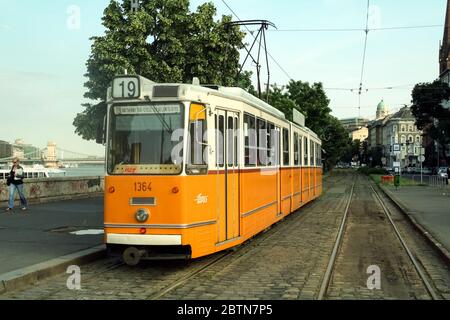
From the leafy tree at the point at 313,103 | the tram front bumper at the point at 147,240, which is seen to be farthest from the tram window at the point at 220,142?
the leafy tree at the point at 313,103

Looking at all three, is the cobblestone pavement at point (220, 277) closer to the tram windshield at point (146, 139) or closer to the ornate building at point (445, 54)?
the tram windshield at point (146, 139)

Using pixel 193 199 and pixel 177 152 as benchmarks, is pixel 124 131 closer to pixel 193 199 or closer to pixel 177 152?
pixel 177 152

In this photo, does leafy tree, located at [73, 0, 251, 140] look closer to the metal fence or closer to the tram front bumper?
the tram front bumper

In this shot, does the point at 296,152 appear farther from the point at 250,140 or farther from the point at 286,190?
the point at 250,140

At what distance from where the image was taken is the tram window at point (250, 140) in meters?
10.2

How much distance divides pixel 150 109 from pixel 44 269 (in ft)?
9.17

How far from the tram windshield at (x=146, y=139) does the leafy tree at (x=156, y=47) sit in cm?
1184

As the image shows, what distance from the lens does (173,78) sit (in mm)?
20297

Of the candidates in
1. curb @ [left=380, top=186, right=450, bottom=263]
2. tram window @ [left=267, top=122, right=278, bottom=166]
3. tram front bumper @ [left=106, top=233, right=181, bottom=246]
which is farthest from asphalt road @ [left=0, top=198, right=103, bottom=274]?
curb @ [left=380, top=186, right=450, bottom=263]

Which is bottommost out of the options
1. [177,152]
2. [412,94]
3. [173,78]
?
[177,152]

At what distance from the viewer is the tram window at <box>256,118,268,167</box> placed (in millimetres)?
11328

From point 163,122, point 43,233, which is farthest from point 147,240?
point 43,233

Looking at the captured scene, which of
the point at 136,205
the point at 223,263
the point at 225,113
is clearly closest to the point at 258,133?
the point at 225,113
